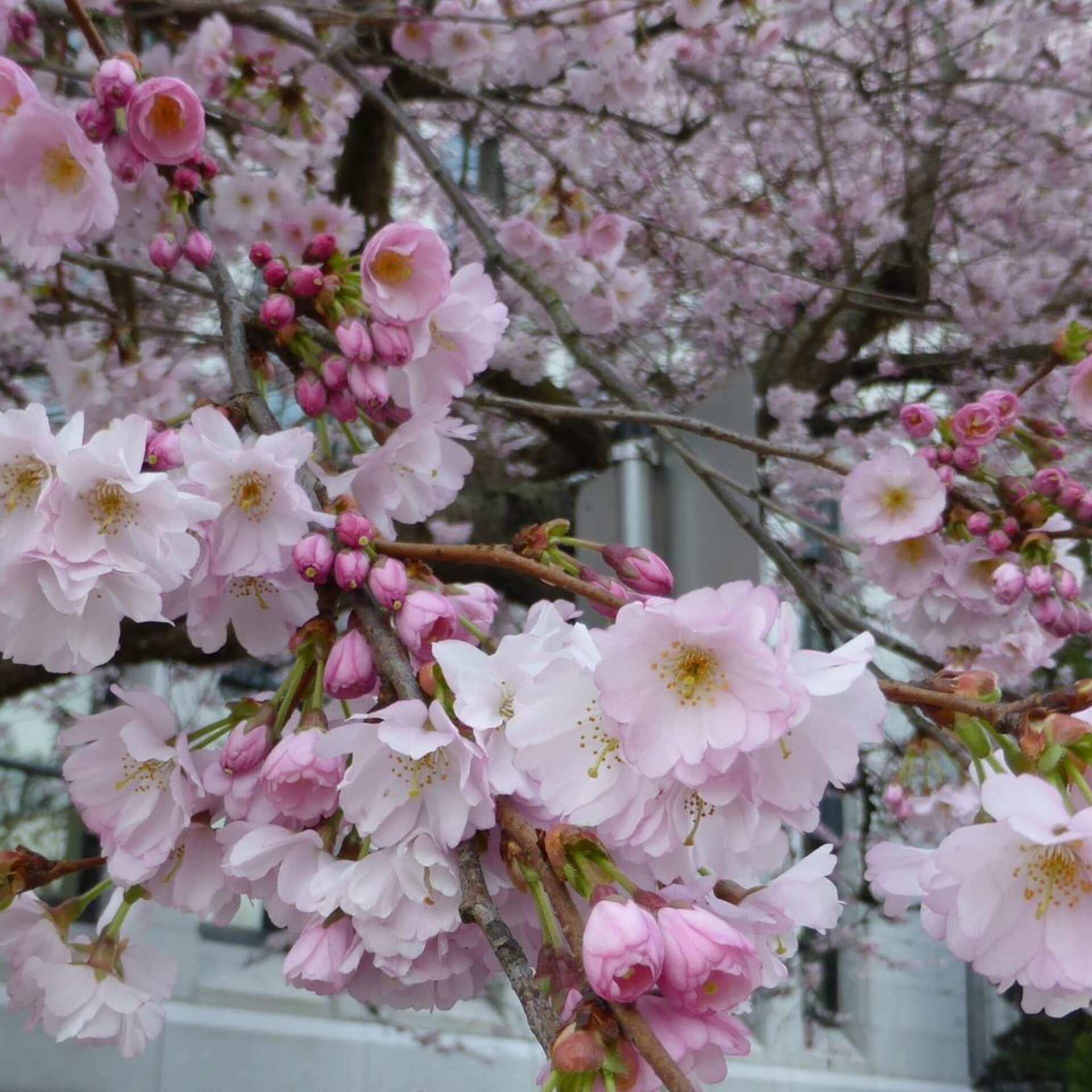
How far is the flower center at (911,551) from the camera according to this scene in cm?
147

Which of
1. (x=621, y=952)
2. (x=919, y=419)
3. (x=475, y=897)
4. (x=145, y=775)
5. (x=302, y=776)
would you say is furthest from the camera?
(x=919, y=419)

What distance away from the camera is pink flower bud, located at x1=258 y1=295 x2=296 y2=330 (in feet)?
3.05

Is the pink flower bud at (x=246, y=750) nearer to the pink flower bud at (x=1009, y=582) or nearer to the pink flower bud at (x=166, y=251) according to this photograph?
the pink flower bud at (x=166, y=251)

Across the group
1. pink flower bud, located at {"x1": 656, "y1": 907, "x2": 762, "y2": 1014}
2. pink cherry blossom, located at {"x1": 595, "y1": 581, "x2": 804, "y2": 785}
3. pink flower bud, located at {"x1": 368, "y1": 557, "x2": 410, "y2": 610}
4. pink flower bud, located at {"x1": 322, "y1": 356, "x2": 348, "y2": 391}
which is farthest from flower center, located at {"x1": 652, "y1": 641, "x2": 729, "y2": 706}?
pink flower bud, located at {"x1": 322, "y1": 356, "x2": 348, "y2": 391}

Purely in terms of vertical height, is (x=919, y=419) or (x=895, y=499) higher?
(x=919, y=419)

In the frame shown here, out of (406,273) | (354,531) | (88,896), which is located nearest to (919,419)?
(406,273)

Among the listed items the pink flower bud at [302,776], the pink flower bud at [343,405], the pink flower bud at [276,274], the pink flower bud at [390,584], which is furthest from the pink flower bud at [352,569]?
the pink flower bud at [276,274]

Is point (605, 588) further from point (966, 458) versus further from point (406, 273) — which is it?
point (966, 458)

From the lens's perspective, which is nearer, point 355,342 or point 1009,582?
point 355,342

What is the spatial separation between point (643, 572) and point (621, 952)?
0.29 meters

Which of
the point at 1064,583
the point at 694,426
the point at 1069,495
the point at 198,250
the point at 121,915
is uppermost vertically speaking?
the point at 198,250

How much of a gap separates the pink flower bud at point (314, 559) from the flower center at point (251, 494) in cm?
6

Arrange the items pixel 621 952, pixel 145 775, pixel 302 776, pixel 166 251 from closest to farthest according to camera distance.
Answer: pixel 621 952
pixel 302 776
pixel 145 775
pixel 166 251

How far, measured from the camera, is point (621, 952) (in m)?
0.47
